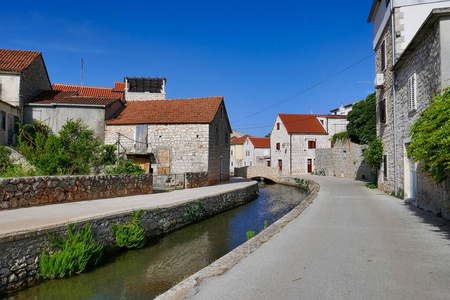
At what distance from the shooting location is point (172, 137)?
21.8 metres

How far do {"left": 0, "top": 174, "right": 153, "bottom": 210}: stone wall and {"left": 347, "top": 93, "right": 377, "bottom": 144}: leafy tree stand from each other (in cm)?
1759

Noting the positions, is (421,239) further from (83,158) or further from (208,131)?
(208,131)

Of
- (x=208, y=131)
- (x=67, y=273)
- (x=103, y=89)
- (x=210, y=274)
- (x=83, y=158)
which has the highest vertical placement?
(x=103, y=89)

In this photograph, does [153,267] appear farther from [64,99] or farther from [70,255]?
[64,99]

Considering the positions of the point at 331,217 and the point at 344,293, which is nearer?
the point at 344,293

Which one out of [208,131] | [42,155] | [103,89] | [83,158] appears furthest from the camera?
[103,89]

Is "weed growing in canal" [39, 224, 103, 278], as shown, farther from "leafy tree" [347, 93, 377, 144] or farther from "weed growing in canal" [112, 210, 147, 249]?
"leafy tree" [347, 93, 377, 144]

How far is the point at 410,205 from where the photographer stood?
465 inches

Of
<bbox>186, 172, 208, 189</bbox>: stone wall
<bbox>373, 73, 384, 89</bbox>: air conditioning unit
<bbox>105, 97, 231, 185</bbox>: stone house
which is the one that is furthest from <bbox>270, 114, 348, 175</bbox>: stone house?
<bbox>373, 73, 384, 89</bbox>: air conditioning unit

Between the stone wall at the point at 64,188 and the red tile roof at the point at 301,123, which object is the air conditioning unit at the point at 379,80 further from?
the red tile roof at the point at 301,123

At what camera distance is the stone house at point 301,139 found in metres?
41.5

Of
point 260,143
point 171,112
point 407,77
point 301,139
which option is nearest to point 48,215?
point 407,77

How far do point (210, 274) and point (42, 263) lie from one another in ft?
13.2

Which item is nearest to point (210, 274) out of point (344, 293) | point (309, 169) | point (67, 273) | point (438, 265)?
point (344, 293)
